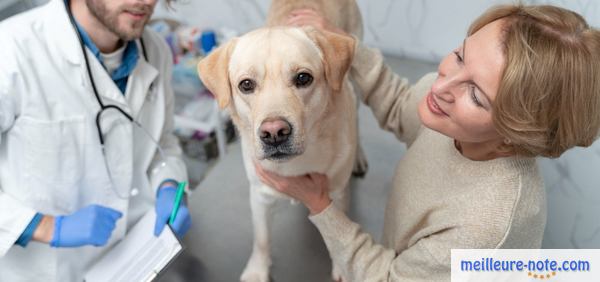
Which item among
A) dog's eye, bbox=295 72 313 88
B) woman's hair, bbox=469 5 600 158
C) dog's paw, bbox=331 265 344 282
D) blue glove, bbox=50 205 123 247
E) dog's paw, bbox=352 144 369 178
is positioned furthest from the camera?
dog's paw, bbox=352 144 369 178

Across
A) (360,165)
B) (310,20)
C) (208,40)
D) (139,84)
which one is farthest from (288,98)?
(208,40)

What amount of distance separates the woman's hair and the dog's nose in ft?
1.34

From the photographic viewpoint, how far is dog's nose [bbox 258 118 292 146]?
90 cm

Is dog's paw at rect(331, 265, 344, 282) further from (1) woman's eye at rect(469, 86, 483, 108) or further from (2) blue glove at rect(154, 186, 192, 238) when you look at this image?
(1) woman's eye at rect(469, 86, 483, 108)

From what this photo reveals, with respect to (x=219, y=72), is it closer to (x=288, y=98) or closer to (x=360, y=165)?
(x=288, y=98)

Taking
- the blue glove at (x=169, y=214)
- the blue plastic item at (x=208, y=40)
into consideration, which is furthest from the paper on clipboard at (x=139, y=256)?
the blue plastic item at (x=208, y=40)

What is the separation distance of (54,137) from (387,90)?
95 centimetres

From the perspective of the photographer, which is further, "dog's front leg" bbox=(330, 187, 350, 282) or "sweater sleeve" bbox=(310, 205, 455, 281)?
"dog's front leg" bbox=(330, 187, 350, 282)

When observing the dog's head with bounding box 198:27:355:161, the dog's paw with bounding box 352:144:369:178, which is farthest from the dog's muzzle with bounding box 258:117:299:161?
the dog's paw with bounding box 352:144:369:178

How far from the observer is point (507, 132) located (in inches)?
30.2

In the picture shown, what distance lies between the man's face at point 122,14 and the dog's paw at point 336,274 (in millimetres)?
884

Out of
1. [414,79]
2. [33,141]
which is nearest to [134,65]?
[33,141]

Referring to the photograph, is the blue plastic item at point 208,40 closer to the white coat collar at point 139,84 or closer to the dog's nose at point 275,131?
the white coat collar at point 139,84

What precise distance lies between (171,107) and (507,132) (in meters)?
1.14
